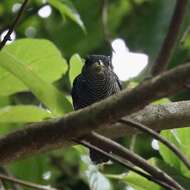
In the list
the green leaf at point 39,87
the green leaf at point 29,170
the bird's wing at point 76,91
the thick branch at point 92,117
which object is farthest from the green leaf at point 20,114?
the green leaf at point 29,170

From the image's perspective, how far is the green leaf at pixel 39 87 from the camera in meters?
1.59

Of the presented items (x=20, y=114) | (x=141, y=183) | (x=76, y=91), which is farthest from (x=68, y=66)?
(x=141, y=183)

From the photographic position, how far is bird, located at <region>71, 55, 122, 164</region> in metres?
2.19

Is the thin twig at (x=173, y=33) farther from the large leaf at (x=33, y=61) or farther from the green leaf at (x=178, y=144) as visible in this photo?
the large leaf at (x=33, y=61)

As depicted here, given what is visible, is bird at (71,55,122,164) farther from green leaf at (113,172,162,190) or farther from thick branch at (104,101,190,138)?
thick branch at (104,101,190,138)

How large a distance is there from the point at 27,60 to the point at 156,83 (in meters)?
0.81

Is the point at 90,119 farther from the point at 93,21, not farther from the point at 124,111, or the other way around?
the point at 93,21

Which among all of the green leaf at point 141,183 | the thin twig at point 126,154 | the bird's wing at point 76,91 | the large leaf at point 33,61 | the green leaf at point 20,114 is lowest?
the thin twig at point 126,154

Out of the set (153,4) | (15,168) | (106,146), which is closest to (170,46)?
(106,146)

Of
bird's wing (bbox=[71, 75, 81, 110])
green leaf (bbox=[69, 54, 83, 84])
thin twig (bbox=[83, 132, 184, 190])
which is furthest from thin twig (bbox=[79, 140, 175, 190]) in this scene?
bird's wing (bbox=[71, 75, 81, 110])

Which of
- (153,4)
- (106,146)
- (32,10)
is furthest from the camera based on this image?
(153,4)

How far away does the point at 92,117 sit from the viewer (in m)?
1.21

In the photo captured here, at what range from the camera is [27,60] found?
6.14ft

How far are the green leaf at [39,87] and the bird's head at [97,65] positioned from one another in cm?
72
